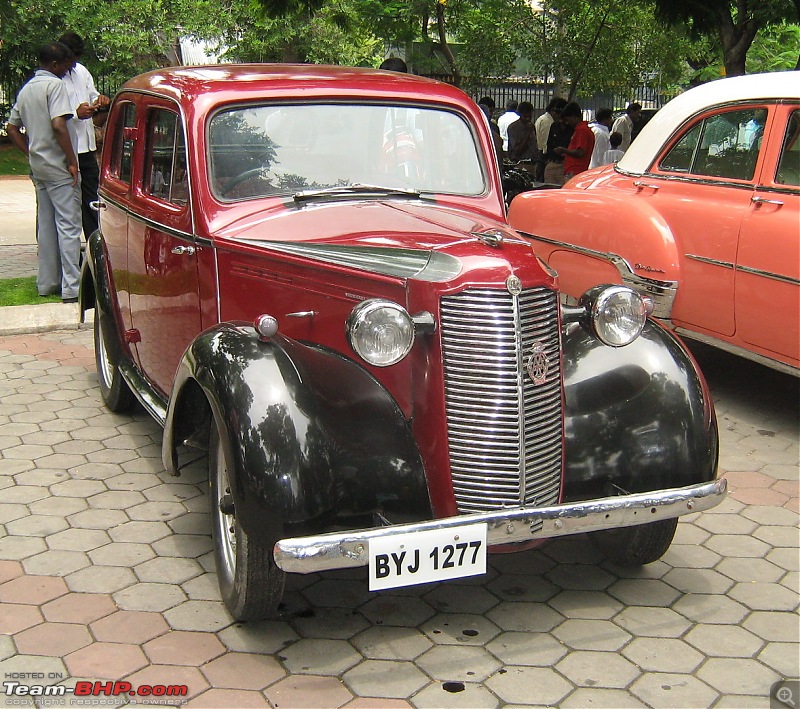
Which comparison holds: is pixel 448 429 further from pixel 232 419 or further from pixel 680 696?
pixel 680 696

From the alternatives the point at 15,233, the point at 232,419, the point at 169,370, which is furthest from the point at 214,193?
the point at 15,233

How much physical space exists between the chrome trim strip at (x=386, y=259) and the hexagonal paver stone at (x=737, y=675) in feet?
5.06

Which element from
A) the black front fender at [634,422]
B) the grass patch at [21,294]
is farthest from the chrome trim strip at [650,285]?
the grass patch at [21,294]

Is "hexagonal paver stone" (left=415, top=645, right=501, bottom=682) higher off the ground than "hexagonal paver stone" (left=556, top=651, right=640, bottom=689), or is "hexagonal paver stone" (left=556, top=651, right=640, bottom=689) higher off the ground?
"hexagonal paver stone" (left=556, top=651, right=640, bottom=689)

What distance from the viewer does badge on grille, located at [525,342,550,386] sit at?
315 cm

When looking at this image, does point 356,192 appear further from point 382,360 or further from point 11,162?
point 11,162

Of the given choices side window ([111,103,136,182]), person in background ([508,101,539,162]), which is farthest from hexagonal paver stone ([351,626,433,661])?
person in background ([508,101,539,162])

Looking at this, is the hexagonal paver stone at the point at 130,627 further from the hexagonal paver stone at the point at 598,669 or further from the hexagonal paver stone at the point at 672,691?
the hexagonal paver stone at the point at 672,691

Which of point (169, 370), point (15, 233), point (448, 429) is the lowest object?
point (15, 233)

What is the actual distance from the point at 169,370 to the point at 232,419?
4.90 ft

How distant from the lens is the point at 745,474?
4891 millimetres

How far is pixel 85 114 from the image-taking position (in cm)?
769

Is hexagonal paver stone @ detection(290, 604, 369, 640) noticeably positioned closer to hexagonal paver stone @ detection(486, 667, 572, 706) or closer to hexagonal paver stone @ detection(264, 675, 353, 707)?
hexagonal paver stone @ detection(264, 675, 353, 707)

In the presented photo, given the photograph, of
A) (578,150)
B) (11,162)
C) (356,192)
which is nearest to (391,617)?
(356,192)
